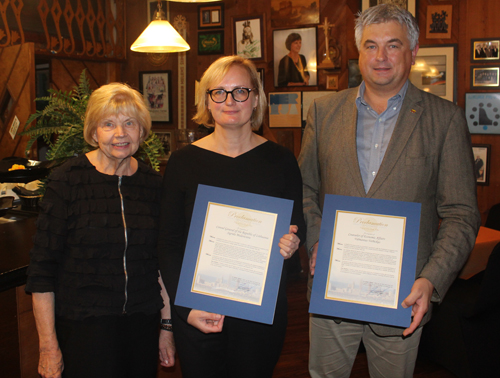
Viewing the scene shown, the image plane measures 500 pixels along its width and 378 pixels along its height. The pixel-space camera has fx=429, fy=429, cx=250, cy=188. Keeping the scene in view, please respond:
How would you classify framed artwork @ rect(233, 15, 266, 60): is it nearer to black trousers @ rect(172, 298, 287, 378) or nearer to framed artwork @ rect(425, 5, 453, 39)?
framed artwork @ rect(425, 5, 453, 39)

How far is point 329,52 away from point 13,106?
3761 mm

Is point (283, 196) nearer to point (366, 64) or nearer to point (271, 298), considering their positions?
point (271, 298)

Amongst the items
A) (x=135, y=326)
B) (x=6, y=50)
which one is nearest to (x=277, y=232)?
(x=135, y=326)

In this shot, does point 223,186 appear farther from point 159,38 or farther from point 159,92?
point 159,92

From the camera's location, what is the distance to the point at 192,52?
5473 millimetres

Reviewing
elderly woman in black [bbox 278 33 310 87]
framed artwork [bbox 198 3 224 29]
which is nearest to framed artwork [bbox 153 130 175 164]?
framed artwork [bbox 198 3 224 29]

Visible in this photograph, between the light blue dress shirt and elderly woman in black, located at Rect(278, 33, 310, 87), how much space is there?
3245 mm

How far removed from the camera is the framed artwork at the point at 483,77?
4102 millimetres

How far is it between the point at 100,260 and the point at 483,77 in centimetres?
404

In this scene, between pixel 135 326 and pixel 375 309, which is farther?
pixel 135 326

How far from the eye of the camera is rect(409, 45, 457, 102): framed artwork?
425 centimetres

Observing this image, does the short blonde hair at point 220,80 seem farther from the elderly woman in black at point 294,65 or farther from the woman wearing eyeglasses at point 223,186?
the elderly woman in black at point 294,65

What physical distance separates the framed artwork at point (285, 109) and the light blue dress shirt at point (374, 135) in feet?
10.6

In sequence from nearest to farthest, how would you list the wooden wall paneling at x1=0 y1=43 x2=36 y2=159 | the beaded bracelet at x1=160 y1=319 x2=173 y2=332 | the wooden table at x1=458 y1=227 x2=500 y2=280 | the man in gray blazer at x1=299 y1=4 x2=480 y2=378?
1. the man in gray blazer at x1=299 y1=4 x2=480 y2=378
2. the beaded bracelet at x1=160 y1=319 x2=173 y2=332
3. the wooden table at x1=458 y1=227 x2=500 y2=280
4. the wooden wall paneling at x1=0 y1=43 x2=36 y2=159
